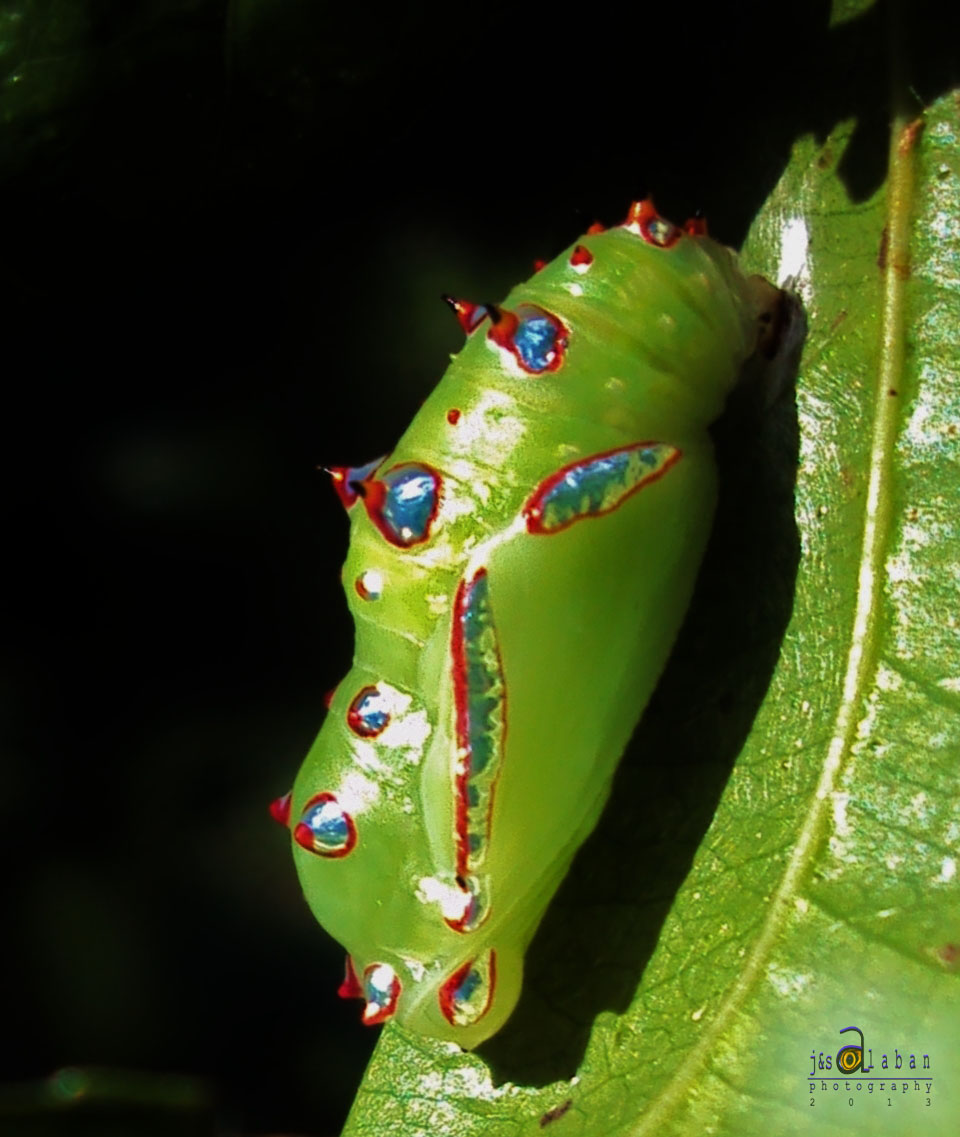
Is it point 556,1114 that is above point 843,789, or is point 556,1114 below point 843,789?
below

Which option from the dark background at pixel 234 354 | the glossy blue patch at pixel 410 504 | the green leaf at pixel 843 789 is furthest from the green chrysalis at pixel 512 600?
the dark background at pixel 234 354

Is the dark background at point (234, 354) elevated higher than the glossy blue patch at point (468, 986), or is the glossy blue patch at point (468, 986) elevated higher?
the dark background at point (234, 354)

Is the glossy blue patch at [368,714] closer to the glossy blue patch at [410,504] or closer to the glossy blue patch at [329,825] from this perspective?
the glossy blue patch at [329,825]

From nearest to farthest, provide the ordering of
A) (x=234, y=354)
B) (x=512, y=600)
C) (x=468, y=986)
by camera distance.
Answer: (x=512, y=600)
(x=468, y=986)
(x=234, y=354)

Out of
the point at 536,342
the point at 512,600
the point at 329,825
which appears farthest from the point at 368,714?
the point at 536,342

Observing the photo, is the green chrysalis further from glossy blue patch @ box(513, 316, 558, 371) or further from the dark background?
the dark background

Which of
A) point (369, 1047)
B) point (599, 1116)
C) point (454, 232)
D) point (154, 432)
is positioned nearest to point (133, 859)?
point (369, 1047)

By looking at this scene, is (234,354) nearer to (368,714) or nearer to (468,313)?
(468,313)

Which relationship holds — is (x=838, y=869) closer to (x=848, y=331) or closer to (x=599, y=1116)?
(x=599, y=1116)
